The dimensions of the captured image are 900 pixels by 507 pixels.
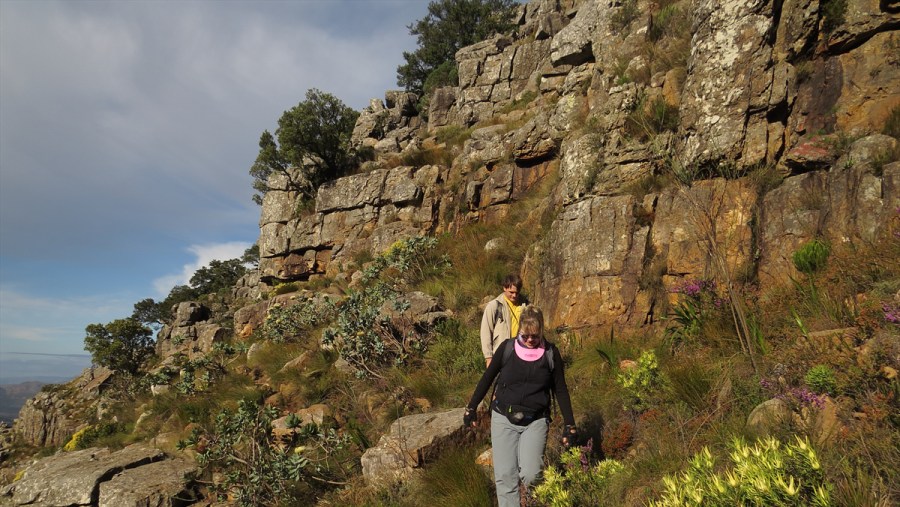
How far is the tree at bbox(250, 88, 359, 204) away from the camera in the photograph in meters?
20.9

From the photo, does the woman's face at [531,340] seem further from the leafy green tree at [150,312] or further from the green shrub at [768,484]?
the leafy green tree at [150,312]

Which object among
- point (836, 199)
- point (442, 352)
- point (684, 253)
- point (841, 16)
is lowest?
point (442, 352)

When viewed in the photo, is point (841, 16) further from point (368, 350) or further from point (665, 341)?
point (368, 350)

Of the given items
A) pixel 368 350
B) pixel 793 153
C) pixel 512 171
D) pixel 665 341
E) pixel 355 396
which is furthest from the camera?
pixel 512 171

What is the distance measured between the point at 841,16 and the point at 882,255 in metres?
4.11

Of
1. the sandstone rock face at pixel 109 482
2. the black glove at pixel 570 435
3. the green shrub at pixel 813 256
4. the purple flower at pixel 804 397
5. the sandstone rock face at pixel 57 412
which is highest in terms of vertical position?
the green shrub at pixel 813 256

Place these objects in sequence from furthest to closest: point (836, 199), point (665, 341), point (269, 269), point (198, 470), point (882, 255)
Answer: point (269, 269)
point (198, 470)
point (665, 341)
point (836, 199)
point (882, 255)

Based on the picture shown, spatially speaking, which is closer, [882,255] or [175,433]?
[882,255]

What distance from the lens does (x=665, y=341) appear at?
5.36m

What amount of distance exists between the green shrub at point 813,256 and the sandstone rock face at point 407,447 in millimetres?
4460

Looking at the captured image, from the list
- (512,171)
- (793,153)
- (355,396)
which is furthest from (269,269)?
(793,153)

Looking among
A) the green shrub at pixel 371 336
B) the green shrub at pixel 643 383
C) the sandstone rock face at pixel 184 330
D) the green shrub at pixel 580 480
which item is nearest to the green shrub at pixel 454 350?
the green shrub at pixel 371 336

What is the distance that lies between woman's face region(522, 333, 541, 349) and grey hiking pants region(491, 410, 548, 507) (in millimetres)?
622

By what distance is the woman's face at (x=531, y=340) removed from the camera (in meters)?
3.65
